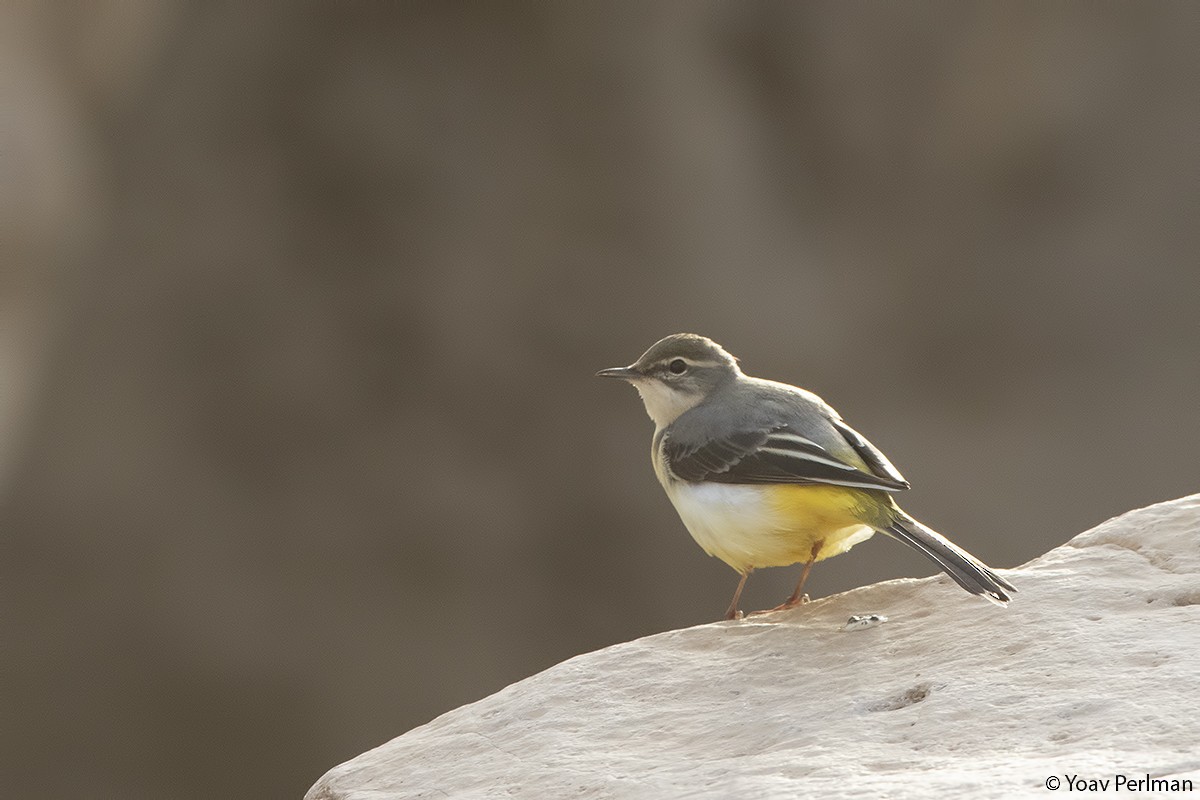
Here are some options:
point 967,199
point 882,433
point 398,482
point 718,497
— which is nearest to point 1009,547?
point 882,433

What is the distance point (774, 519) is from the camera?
489cm

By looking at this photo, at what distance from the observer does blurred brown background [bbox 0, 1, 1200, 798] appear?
35.3ft

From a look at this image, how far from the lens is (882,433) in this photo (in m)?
12.9

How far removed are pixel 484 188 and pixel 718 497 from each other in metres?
7.45

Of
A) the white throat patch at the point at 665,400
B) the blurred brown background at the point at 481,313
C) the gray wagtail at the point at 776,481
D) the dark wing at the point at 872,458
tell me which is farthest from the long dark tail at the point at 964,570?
the blurred brown background at the point at 481,313

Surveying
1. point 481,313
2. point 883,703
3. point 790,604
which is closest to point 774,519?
point 790,604

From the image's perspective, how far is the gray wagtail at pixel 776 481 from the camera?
4.69 meters

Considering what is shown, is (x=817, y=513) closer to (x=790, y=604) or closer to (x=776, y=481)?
(x=776, y=481)

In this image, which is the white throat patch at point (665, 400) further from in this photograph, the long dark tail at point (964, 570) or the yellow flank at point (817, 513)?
the long dark tail at point (964, 570)

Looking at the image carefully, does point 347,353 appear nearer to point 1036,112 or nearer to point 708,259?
point 708,259

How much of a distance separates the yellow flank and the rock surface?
0.26 m

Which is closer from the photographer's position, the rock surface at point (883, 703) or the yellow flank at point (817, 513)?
the rock surface at point (883, 703)

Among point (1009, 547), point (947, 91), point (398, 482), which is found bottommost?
point (1009, 547)

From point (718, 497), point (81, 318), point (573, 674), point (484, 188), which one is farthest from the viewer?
point (484, 188)
